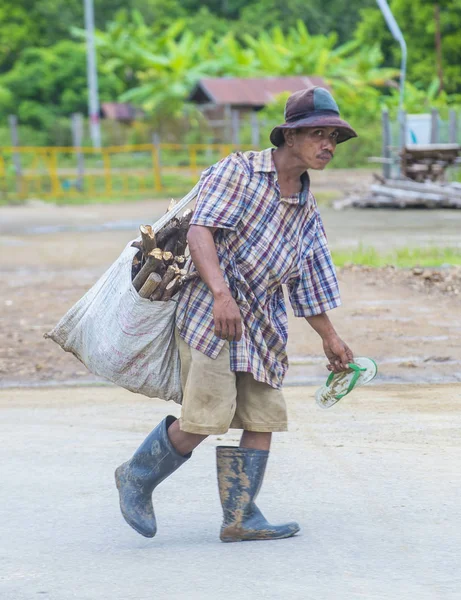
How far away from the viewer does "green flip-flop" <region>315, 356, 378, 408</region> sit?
4472 mm

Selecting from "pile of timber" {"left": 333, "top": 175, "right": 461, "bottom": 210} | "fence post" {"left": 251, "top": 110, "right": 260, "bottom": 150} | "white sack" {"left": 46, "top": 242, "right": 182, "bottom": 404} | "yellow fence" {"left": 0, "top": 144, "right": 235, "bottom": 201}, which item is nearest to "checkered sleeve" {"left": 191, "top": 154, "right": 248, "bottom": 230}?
"white sack" {"left": 46, "top": 242, "right": 182, "bottom": 404}

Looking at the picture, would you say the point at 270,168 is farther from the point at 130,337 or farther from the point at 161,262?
the point at 130,337

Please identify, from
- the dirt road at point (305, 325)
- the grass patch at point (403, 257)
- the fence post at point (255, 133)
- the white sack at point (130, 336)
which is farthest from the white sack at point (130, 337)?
the fence post at point (255, 133)

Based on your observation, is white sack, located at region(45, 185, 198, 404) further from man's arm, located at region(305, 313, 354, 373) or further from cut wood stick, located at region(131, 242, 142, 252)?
man's arm, located at region(305, 313, 354, 373)

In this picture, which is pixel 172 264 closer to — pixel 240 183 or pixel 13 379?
pixel 240 183

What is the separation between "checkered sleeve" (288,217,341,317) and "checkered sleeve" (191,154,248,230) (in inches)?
16.2

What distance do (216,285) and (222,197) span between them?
1.05ft

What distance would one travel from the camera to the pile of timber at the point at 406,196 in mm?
21078

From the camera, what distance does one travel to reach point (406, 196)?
2180 cm

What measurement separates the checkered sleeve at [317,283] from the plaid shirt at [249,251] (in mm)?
128

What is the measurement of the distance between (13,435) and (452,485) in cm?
234

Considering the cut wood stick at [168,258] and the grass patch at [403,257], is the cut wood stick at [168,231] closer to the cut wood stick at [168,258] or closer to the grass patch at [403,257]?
the cut wood stick at [168,258]

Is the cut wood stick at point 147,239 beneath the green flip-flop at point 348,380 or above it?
above

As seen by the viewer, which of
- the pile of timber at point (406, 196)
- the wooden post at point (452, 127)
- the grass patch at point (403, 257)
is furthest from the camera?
the wooden post at point (452, 127)
